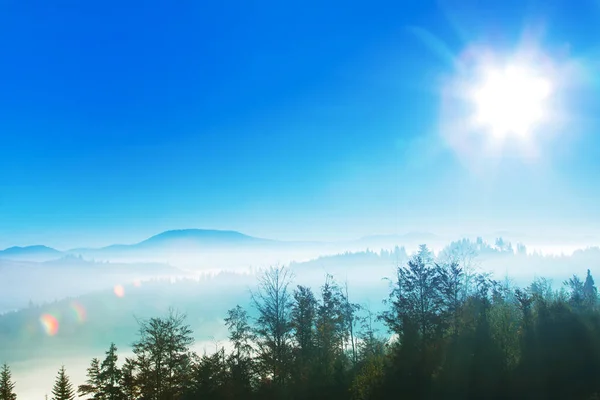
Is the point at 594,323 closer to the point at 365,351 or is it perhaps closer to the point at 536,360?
the point at 536,360

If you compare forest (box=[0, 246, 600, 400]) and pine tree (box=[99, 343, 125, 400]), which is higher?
forest (box=[0, 246, 600, 400])

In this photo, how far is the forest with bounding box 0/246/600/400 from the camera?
2409cm

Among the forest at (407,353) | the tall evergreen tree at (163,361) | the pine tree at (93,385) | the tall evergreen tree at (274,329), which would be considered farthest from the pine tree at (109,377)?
the tall evergreen tree at (274,329)

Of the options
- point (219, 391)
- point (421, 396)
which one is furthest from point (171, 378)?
point (421, 396)

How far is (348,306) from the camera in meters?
45.6

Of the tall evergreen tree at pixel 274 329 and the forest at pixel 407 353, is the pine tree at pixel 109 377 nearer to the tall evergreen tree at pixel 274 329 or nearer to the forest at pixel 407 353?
the forest at pixel 407 353

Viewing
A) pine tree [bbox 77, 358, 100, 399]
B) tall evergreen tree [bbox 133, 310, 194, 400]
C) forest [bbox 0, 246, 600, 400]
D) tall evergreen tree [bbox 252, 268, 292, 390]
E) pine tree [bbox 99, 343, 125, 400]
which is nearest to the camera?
forest [bbox 0, 246, 600, 400]

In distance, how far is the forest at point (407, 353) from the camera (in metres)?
24.1

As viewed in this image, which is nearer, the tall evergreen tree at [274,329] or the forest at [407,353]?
the forest at [407,353]

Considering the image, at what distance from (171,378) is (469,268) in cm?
3196

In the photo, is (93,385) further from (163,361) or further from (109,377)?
(163,361)

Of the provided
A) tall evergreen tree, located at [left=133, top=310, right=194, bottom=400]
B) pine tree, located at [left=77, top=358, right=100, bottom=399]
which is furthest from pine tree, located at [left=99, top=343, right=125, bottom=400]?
tall evergreen tree, located at [left=133, top=310, right=194, bottom=400]

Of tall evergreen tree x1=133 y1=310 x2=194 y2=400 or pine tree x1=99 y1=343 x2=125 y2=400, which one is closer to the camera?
tall evergreen tree x1=133 y1=310 x2=194 y2=400

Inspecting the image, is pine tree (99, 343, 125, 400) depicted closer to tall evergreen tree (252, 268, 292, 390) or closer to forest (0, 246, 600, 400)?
forest (0, 246, 600, 400)
